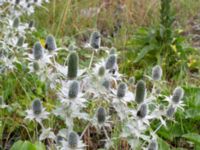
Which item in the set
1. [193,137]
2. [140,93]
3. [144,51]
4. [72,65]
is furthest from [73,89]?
Answer: [144,51]

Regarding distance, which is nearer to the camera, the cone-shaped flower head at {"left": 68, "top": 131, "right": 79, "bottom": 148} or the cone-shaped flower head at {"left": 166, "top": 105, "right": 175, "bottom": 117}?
the cone-shaped flower head at {"left": 68, "top": 131, "right": 79, "bottom": 148}

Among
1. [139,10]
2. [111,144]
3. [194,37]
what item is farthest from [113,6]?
[111,144]

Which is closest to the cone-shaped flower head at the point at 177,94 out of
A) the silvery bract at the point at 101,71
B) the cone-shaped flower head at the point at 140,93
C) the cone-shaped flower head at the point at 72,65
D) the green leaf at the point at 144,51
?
the cone-shaped flower head at the point at 140,93

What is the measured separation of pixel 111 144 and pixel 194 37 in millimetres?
2779

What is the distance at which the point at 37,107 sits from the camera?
1.72m

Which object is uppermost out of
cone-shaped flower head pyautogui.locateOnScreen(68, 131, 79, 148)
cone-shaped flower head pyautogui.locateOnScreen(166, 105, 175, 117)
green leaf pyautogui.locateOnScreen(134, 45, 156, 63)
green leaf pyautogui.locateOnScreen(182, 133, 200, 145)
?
green leaf pyautogui.locateOnScreen(134, 45, 156, 63)

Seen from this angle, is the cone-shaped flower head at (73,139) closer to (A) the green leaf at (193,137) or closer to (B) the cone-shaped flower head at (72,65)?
(B) the cone-shaped flower head at (72,65)

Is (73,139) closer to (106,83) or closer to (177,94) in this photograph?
(106,83)

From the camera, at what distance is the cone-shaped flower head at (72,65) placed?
166cm

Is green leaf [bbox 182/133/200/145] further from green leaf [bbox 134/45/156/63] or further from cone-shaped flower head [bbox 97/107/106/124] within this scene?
green leaf [bbox 134/45/156/63]

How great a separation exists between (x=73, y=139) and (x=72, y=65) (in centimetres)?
26

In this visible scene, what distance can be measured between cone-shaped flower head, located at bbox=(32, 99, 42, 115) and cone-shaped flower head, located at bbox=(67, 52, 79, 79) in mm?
145

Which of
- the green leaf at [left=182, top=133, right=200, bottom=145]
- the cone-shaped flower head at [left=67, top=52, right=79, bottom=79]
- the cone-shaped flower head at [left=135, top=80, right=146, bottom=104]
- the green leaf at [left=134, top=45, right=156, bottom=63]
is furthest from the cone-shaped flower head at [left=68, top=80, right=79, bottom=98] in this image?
the green leaf at [left=134, top=45, right=156, bottom=63]

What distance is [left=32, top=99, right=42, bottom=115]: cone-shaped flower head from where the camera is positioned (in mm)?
1715
